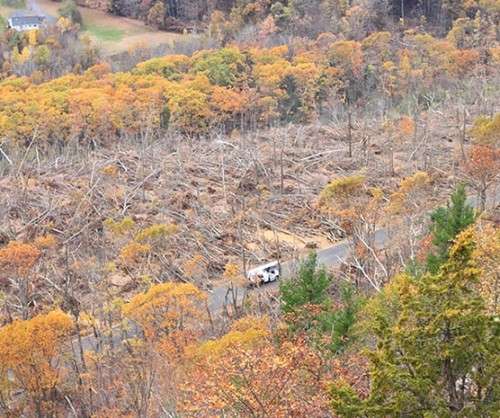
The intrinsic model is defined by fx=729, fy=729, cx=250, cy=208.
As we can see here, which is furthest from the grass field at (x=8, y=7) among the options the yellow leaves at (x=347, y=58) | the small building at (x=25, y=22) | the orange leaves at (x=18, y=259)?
the orange leaves at (x=18, y=259)

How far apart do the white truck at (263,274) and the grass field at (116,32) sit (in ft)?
192

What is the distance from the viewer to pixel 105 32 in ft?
343

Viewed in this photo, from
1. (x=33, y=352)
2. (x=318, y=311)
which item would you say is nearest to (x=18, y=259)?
(x=33, y=352)

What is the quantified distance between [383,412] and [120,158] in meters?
41.8

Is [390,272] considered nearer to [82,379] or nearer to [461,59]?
[82,379]

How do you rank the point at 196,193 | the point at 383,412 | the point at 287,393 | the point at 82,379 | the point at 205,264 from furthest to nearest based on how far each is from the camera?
1. the point at 196,193
2. the point at 205,264
3. the point at 82,379
4. the point at 287,393
5. the point at 383,412

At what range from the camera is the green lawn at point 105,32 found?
102125 mm

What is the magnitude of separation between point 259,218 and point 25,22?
230ft

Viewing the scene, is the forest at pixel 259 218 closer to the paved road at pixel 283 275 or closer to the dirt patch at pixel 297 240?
the paved road at pixel 283 275

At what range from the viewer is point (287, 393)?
16.7 meters

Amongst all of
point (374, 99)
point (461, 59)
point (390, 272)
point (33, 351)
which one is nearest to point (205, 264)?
point (390, 272)

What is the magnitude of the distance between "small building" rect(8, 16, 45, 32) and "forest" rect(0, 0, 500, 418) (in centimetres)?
1106

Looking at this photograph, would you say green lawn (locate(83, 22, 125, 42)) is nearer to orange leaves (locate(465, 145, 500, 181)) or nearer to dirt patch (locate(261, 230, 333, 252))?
dirt patch (locate(261, 230, 333, 252))

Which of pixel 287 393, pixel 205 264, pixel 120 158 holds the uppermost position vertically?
pixel 287 393
